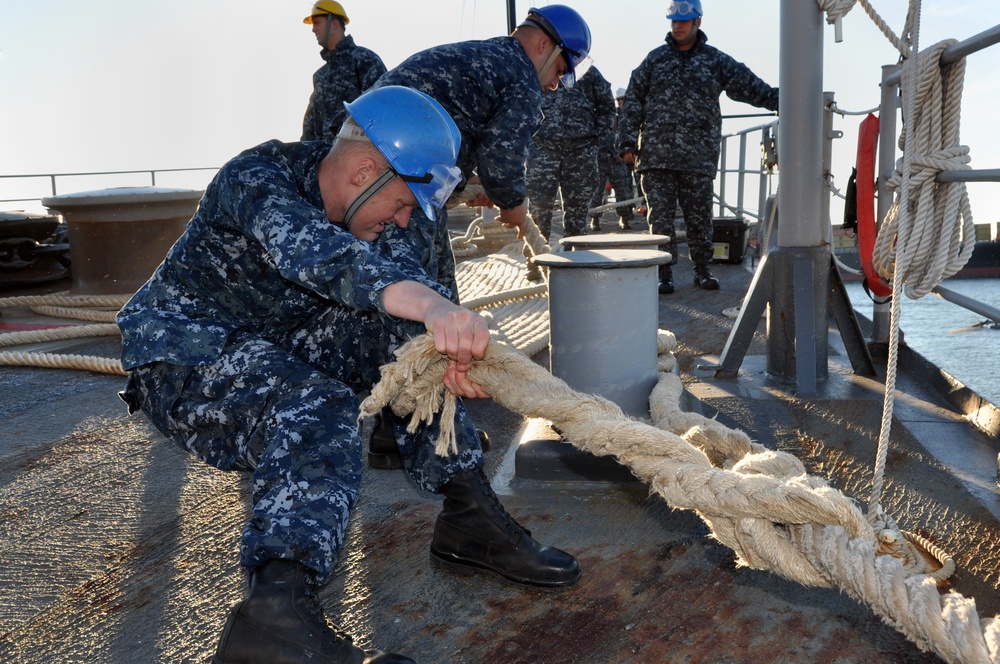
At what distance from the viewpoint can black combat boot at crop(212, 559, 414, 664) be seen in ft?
5.43

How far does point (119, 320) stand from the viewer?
201cm

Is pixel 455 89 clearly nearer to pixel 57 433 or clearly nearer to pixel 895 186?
pixel 895 186

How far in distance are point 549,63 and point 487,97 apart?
361 millimetres

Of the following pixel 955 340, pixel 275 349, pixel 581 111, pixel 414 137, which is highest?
pixel 581 111

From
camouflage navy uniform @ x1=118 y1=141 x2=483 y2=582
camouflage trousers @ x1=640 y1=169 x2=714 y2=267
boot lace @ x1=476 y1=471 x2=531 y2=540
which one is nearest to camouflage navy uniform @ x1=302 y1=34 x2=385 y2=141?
camouflage trousers @ x1=640 y1=169 x2=714 y2=267

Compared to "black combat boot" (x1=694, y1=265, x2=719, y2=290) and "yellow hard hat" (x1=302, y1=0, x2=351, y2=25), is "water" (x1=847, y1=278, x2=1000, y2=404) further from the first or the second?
"yellow hard hat" (x1=302, y1=0, x2=351, y2=25)

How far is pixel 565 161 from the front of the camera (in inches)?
269

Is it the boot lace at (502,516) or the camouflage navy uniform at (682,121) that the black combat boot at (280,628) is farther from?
the camouflage navy uniform at (682,121)

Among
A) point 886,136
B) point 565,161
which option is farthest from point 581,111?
point 886,136

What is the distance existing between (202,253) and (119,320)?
0.24 metres

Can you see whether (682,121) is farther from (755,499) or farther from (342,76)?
(755,499)

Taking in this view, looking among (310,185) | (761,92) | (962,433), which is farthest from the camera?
(761,92)

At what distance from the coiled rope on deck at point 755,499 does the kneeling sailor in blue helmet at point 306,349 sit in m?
0.10

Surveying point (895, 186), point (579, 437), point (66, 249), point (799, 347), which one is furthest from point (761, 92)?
point (66, 249)
